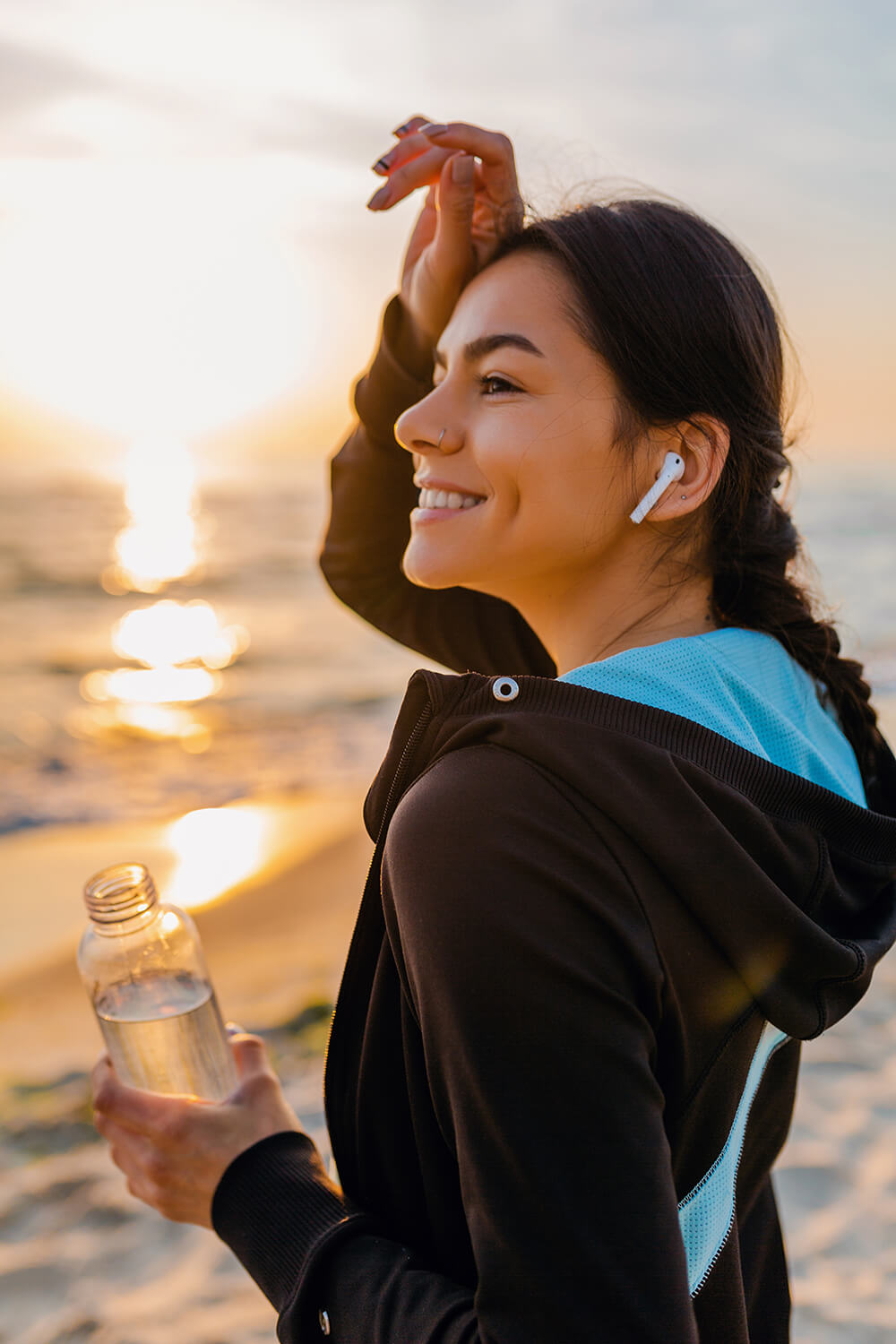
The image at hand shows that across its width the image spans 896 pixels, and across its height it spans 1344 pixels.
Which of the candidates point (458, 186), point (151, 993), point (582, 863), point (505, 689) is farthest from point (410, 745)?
point (458, 186)

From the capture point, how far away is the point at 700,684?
1407 millimetres

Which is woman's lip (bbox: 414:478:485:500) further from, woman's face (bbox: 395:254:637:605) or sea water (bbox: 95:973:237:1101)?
sea water (bbox: 95:973:237:1101)

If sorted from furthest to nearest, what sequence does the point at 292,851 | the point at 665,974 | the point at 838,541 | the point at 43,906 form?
the point at 838,541, the point at 292,851, the point at 43,906, the point at 665,974

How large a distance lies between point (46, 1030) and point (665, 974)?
13.2 ft

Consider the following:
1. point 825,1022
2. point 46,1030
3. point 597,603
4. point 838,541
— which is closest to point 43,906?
point 46,1030

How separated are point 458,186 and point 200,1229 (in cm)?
315

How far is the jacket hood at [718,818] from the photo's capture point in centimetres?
115

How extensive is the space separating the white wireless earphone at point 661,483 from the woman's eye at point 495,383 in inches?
10.9

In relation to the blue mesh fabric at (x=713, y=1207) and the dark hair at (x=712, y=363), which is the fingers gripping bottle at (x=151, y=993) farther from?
the dark hair at (x=712, y=363)

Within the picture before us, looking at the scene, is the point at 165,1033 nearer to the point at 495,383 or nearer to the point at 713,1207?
the point at 713,1207

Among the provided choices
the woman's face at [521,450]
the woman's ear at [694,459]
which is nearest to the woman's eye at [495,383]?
the woman's face at [521,450]

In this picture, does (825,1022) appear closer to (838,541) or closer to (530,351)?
(530,351)

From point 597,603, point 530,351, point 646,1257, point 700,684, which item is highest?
point 530,351

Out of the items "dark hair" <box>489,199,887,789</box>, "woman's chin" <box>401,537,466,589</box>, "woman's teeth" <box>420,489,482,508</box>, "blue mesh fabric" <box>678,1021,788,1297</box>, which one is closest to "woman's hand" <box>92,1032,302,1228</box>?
"blue mesh fabric" <box>678,1021,788,1297</box>
